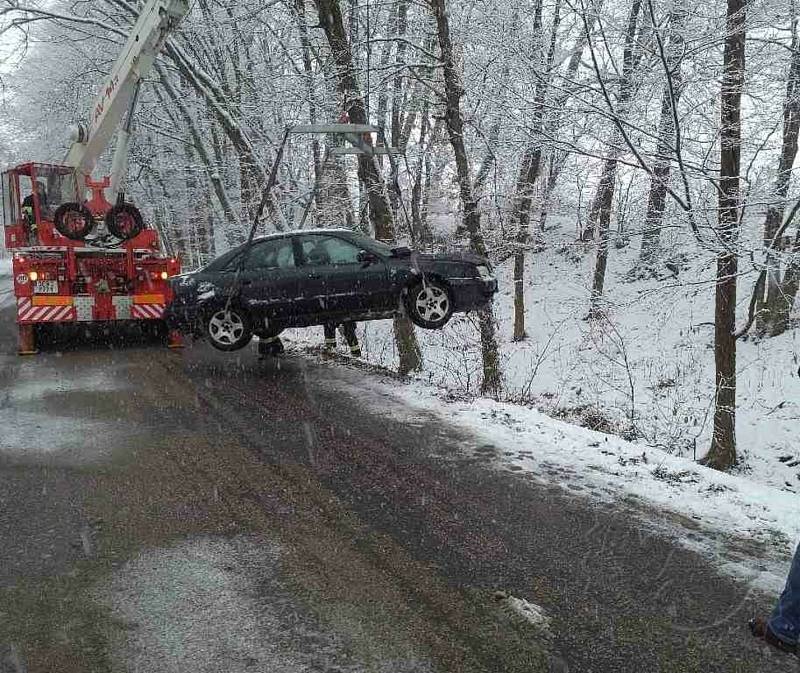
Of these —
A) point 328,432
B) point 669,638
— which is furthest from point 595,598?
point 328,432

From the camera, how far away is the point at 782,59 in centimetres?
1013

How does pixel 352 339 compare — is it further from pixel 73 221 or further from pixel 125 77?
pixel 125 77

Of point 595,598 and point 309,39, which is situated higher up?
point 309,39

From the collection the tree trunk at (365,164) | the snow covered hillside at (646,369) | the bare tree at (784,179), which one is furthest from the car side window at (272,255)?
the bare tree at (784,179)

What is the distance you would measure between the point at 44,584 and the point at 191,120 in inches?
663

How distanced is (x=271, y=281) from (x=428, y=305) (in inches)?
88.3

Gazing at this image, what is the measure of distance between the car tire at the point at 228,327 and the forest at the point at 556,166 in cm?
271

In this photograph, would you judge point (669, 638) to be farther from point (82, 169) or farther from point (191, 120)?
point (191, 120)

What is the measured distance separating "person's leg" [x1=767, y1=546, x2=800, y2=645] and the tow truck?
1107 centimetres

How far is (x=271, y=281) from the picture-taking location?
9867 mm

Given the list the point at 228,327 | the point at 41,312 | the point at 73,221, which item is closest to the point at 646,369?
the point at 228,327

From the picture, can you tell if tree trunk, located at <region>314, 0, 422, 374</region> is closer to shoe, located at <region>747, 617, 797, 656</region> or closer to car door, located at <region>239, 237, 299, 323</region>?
car door, located at <region>239, 237, 299, 323</region>

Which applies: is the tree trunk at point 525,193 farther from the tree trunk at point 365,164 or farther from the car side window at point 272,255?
the car side window at point 272,255

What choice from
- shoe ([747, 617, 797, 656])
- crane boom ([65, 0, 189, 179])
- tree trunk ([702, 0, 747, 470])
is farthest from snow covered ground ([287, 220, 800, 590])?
crane boom ([65, 0, 189, 179])
